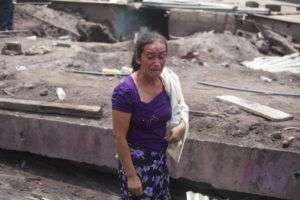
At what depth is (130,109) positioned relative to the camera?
11.2ft

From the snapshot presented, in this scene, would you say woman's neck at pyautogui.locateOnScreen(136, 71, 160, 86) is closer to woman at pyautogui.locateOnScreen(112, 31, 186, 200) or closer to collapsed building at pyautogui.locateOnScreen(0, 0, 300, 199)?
woman at pyautogui.locateOnScreen(112, 31, 186, 200)

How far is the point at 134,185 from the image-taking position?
3.49m

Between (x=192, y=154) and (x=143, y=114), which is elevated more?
(x=143, y=114)

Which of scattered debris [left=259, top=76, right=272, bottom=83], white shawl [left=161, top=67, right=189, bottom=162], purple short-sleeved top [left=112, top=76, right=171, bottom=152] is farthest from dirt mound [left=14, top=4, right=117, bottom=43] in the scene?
purple short-sleeved top [left=112, top=76, right=171, bottom=152]

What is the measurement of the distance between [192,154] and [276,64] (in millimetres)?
4171

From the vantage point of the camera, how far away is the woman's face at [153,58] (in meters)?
3.43

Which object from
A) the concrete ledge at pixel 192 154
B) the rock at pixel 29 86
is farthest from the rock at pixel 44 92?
the concrete ledge at pixel 192 154

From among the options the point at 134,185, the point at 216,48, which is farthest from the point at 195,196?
the point at 216,48

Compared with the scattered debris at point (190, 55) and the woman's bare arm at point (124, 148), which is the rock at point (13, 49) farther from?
the woman's bare arm at point (124, 148)

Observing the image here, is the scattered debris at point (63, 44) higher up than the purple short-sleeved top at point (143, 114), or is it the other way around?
the purple short-sleeved top at point (143, 114)

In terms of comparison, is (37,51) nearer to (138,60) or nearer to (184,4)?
(184,4)

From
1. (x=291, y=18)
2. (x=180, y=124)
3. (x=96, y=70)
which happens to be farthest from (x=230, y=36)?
(x=180, y=124)

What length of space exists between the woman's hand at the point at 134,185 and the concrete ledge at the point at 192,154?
1.81 m

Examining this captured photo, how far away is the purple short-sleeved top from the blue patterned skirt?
0.17ft
